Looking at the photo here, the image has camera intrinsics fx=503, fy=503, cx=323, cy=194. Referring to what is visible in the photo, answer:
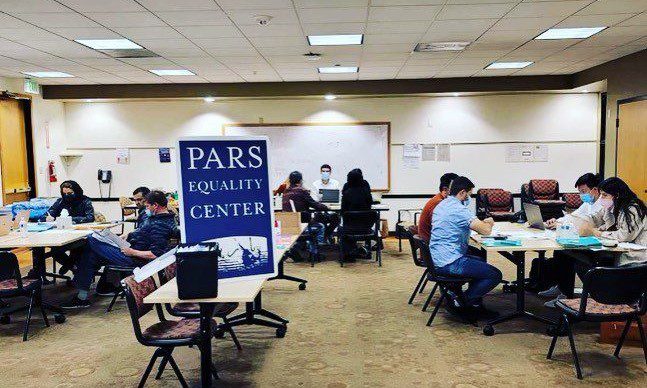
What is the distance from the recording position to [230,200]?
327 cm

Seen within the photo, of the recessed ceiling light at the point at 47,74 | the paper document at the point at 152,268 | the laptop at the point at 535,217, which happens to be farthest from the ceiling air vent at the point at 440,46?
the recessed ceiling light at the point at 47,74

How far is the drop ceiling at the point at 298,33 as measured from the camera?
4621 mm

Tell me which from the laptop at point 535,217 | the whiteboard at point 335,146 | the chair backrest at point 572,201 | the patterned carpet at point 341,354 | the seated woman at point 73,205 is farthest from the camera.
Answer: the whiteboard at point 335,146

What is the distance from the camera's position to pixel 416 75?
889 cm

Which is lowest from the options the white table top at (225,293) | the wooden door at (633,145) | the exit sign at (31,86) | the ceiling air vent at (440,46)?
the white table top at (225,293)

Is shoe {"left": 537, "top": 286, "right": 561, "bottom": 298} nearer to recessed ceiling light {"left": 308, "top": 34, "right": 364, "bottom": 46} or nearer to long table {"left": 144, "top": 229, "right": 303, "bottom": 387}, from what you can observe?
recessed ceiling light {"left": 308, "top": 34, "right": 364, "bottom": 46}

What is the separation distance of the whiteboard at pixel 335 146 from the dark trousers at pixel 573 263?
4873mm

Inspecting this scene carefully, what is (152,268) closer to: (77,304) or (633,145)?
(77,304)

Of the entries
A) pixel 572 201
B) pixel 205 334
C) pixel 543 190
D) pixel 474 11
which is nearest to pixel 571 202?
pixel 572 201

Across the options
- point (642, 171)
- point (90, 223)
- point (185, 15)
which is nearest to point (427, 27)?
point (185, 15)

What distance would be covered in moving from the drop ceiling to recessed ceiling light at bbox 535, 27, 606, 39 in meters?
0.15

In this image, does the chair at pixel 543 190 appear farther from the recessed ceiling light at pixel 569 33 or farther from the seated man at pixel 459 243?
the seated man at pixel 459 243

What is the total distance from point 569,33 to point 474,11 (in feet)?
5.72

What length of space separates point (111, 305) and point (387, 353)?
2.97m
